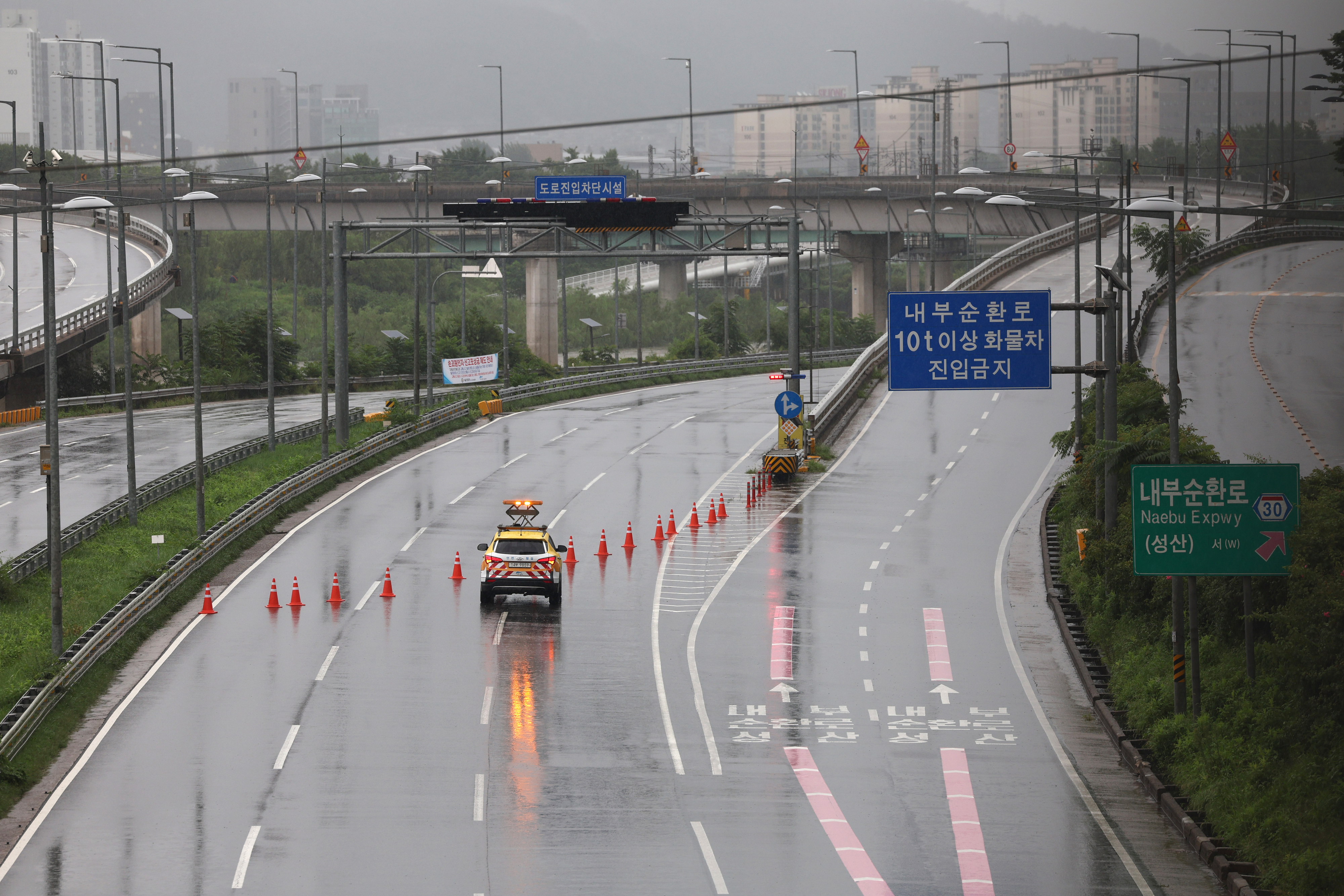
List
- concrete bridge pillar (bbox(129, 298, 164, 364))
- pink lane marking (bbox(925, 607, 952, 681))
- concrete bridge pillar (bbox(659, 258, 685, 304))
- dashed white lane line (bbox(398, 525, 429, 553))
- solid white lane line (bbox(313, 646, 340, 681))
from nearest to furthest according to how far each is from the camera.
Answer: solid white lane line (bbox(313, 646, 340, 681)), pink lane marking (bbox(925, 607, 952, 681)), dashed white lane line (bbox(398, 525, 429, 553)), concrete bridge pillar (bbox(129, 298, 164, 364)), concrete bridge pillar (bbox(659, 258, 685, 304))

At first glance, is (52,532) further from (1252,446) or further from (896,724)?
(1252,446)

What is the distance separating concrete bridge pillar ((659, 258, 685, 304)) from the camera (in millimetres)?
147750

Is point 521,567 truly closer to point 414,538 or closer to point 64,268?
point 414,538

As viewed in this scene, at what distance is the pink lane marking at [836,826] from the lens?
782 inches

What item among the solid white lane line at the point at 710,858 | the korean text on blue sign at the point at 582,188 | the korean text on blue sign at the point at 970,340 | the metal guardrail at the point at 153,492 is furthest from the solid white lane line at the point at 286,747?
the korean text on blue sign at the point at 582,188

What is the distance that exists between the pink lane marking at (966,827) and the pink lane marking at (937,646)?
190 inches

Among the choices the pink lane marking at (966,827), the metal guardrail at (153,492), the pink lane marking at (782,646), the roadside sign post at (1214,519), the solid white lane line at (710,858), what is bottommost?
the pink lane marking at (966,827)

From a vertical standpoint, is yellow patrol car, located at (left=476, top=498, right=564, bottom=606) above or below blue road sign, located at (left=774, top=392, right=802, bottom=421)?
below

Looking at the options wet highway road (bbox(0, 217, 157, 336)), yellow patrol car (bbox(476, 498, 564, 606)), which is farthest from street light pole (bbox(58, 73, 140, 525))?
wet highway road (bbox(0, 217, 157, 336))

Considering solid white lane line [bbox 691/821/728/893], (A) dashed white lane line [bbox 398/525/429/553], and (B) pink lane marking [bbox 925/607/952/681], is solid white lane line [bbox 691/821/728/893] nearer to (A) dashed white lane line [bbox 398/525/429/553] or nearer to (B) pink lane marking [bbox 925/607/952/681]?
(B) pink lane marking [bbox 925/607/952/681]

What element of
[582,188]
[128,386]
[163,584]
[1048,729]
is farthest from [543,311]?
[1048,729]

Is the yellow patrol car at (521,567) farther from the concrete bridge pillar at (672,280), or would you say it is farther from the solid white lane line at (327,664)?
the concrete bridge pillar at (672,280)

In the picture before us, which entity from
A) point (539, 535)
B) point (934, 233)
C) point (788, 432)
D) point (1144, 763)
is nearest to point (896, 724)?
point (1144, 763)

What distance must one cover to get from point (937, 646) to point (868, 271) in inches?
3863
